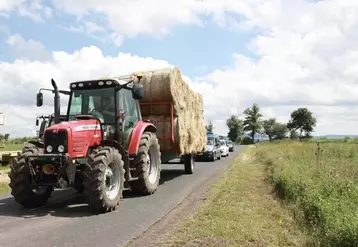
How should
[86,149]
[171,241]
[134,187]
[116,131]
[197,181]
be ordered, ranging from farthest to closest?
[197,181], [134,187], [116,131], [86,149], [171,241]

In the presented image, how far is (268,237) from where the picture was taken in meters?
6.03

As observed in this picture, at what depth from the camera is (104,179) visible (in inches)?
317

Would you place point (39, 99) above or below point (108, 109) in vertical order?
above

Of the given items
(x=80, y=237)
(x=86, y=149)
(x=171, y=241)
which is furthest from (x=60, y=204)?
(x=171, y=241)

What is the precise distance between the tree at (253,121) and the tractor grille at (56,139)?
99.4 m

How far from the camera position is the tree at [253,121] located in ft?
346

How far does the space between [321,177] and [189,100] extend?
5471 millimetres

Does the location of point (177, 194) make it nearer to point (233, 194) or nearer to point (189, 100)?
point (233, 194)

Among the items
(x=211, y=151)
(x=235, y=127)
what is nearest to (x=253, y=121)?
(x=235, y=127)

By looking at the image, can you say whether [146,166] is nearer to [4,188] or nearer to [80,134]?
[80,134]

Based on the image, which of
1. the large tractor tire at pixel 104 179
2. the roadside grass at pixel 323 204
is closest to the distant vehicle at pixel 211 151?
the roadside grass at pixel 323 204

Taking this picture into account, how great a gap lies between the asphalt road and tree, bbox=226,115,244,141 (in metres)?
96.4

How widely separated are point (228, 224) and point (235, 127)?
331 ft

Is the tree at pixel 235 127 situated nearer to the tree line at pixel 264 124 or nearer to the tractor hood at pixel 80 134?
the tree line at pixel 264 124
